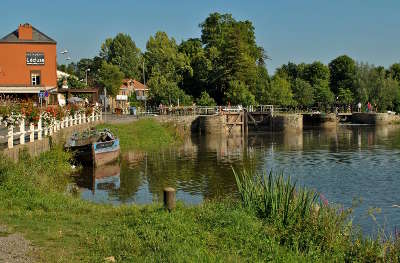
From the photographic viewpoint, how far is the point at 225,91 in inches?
3679

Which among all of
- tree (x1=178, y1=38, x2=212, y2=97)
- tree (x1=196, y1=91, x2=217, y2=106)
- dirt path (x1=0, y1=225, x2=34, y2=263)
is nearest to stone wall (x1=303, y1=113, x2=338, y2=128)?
tree (x1=196, y1=91, x2=217, y2=106)

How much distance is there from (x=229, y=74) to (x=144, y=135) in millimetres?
41458

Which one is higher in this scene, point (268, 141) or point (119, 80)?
point (119, 80)

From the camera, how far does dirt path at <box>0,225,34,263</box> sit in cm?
1014

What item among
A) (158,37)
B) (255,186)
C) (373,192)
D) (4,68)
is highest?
(158,37)

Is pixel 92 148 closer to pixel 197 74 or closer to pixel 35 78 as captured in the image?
pixel 35 78

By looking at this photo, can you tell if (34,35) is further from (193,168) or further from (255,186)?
(255,186)

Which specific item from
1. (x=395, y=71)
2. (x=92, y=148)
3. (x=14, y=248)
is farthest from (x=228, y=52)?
(x=14, y=248)

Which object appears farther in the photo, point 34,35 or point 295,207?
point 34,35

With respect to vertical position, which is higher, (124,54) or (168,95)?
(124,54)

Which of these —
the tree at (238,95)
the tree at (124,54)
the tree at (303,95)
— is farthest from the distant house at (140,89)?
the tree at (303,95)

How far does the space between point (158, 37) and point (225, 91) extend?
32450 millimetres

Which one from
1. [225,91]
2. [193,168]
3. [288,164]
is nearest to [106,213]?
[193,168]

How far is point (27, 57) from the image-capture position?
61.9m
